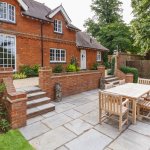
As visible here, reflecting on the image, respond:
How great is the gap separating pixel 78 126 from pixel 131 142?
1.71m

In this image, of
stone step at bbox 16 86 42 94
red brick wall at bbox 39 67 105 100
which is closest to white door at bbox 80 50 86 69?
red brick wall at bbox 39 67 105 100

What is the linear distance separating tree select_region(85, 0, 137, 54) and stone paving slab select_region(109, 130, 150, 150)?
23294mm

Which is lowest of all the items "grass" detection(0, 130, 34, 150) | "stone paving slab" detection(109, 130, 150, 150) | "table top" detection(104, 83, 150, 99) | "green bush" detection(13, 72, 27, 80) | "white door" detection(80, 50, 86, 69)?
"stone paving slab" detection(109, 130, 150, 150)

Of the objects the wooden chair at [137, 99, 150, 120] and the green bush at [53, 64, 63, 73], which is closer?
the wooden chair at [137, 99, 150, 120]

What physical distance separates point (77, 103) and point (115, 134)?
3.19 meters

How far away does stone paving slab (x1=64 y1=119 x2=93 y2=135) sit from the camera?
184 inches

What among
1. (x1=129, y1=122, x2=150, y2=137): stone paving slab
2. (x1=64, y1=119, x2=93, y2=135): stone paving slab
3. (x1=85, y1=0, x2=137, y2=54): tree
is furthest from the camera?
(x1=85, y1=0, x2=137, y2=54): tree

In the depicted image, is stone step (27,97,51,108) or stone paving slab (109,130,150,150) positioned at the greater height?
stone step (27,97,51,108)

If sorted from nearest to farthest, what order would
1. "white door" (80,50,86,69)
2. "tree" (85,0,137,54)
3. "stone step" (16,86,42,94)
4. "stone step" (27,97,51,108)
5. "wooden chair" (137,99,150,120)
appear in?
"wooden chair" (137,99,150,120)
"stone step" (27,97,51,108)
"stone step" (16,86,42,94)
"white door" (80,50,86,69)
"tree" (85,0,137,54)

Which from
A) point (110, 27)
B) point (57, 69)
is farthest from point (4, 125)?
point (110, 27)

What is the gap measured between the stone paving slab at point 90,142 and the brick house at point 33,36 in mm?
8600

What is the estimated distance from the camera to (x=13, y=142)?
156 inches

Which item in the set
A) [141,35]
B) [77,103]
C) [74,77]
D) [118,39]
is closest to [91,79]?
[74,77]

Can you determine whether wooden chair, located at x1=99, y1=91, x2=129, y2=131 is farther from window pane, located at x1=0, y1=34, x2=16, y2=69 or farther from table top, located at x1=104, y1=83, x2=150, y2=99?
window pane, located at x1=0, y1=34, x2=16, y2=69
